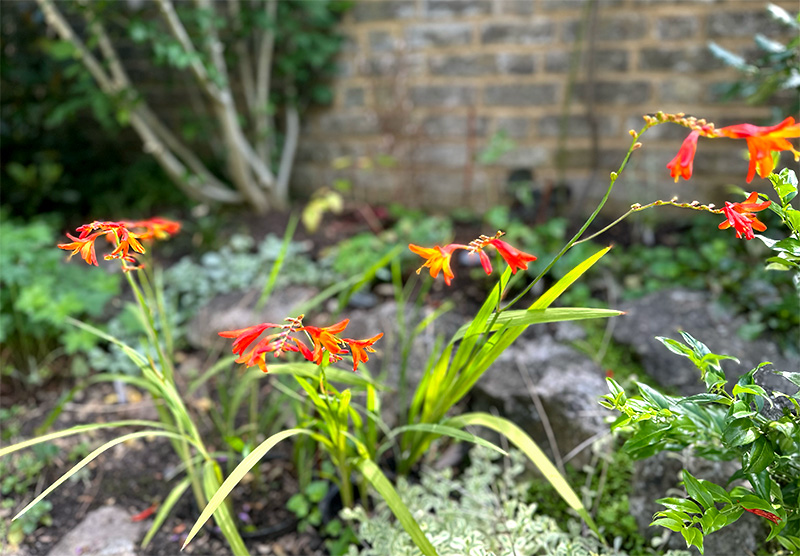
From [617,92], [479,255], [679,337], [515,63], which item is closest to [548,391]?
[679,337]

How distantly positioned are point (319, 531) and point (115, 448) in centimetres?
77

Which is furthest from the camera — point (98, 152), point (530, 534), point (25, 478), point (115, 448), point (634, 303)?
point (98, 152)

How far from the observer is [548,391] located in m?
1.88

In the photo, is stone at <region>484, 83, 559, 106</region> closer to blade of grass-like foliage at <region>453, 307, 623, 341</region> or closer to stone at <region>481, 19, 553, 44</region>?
stone at <region>481, 19, 553, 44</region>

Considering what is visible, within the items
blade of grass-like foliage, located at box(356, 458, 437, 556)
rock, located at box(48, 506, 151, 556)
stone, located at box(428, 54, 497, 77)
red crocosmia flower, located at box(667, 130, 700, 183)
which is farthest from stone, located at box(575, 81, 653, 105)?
Answer: rock, located at box(48, 506, 151, 556)

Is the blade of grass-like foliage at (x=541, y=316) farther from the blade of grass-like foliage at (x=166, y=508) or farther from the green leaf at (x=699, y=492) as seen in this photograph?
the blade of grass-like foliage at (x=166, y=508)

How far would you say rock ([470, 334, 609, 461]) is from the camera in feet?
5.86

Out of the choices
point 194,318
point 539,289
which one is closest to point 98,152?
point 194,318

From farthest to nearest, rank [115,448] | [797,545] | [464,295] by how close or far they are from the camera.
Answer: [464,295] → [115,448] → [797,545]

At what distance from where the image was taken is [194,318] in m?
2.58

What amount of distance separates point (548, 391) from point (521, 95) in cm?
166

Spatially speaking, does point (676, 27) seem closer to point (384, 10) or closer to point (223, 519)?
point (384, 10)

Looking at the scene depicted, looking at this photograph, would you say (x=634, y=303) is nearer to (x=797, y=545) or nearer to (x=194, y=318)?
(x=797, y=545)

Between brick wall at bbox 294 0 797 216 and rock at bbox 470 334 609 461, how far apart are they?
1079 millimetres
